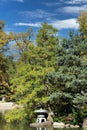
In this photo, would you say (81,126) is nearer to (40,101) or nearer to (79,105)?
(79,105)

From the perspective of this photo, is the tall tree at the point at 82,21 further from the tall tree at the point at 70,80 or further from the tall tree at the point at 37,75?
the tall tree at the point at 70,80

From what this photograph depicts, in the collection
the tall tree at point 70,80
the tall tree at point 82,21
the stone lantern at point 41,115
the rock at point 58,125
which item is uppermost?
the tall tree at point 82,21

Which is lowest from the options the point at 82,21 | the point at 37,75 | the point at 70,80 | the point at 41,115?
the point at 41,115

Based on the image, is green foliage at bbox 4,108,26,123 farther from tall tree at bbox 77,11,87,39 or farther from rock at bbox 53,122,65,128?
tall tree at bbox 77,11,87,39

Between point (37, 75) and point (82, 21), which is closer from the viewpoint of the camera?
point (37, 75)

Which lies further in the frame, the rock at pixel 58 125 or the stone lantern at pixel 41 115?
the stone lantern at pixel 41 115

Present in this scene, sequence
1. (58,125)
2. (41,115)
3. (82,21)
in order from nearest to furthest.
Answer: (58,125)
(41,115)
(82,21)

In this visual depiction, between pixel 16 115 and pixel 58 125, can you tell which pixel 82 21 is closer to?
pixel 16 115

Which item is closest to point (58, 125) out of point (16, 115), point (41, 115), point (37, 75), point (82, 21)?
point (41, 115)

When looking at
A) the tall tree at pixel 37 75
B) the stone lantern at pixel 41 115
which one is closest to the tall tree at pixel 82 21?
the tall tree at pixel 37 75

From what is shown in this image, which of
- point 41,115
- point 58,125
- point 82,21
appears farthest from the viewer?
point 82,21

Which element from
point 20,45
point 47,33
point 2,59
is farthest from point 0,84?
point 47,33

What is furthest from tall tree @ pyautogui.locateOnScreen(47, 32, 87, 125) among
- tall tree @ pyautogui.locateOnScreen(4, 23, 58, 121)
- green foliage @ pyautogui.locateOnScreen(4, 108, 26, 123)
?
green foliage @ pyautogui.locateOnScreen(4, 108, 26, 123)

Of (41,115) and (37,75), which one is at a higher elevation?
(37,75)
